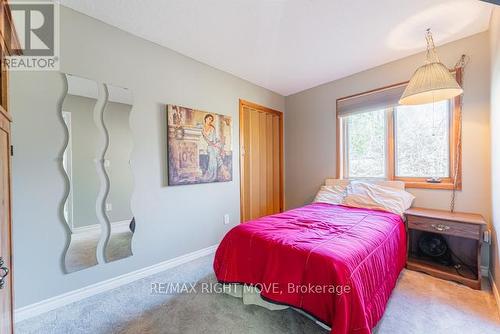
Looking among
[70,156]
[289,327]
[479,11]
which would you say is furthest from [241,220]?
[479,11]

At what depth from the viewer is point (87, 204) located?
1923 millimetres

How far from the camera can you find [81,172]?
1889 millimetres

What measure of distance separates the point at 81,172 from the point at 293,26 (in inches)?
95.0

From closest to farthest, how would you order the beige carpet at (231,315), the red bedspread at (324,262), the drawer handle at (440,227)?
1. the red bedspread at (324,262)
2. the beige carpet at (231,315)
3. the drawer handle at (440,227)

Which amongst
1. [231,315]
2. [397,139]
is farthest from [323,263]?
[397,139]

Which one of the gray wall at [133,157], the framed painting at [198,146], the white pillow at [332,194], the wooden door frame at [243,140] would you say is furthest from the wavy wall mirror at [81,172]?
the white pillow at [332,194]

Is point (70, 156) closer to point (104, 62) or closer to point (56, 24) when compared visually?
point (104, 62)

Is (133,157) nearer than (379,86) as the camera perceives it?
Yes

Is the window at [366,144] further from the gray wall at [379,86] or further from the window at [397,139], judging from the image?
the gray wall at [379,86]

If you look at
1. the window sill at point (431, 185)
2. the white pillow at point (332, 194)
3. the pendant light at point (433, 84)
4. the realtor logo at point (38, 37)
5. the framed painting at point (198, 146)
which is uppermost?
the realtor logo at point (38, 37)

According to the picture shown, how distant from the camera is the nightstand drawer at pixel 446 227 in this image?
188 cm

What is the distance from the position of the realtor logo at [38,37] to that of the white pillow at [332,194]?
10.5 feet

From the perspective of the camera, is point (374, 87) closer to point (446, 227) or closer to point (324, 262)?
point (446, 227)

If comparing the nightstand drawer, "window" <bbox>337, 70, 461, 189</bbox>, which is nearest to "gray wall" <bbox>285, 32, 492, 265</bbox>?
"window" <bbox>337, 70, 461, 189</bbox>
